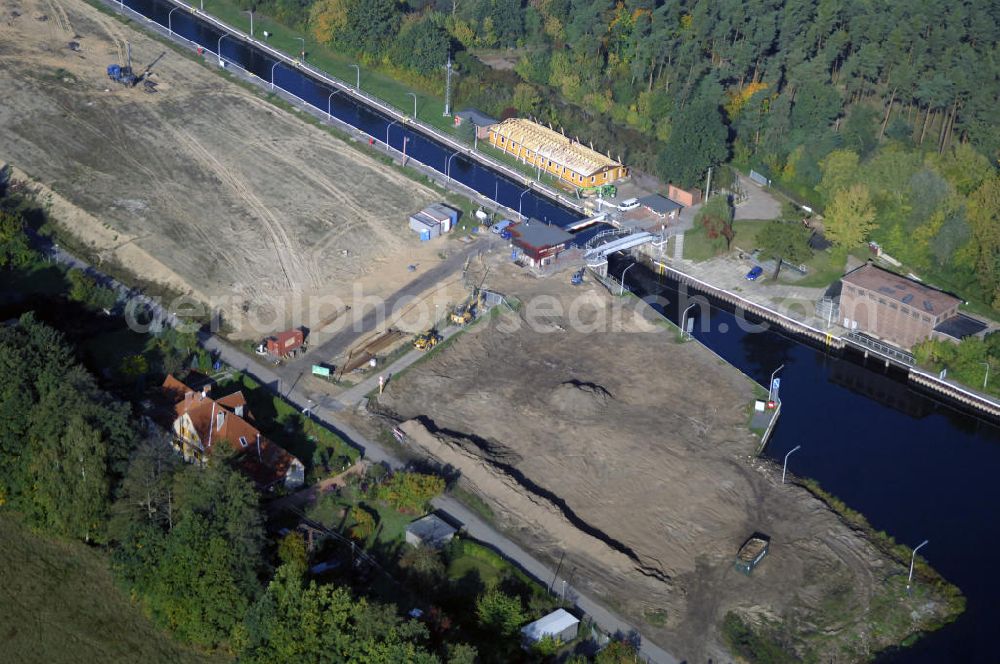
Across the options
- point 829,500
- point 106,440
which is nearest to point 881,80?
point 829,500

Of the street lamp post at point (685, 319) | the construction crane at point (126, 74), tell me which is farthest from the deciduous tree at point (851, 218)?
the construction crane at point (126, 74)

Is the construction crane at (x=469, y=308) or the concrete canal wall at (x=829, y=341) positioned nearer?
the concrete canal wall at (x=829, y=341)

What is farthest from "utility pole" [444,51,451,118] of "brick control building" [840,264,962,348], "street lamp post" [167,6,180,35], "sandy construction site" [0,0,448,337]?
"brick control building" [840,264,962,348]

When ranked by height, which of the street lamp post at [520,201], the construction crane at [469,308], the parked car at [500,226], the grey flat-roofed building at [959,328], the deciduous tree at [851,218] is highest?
the deciduous tree at [851,218]

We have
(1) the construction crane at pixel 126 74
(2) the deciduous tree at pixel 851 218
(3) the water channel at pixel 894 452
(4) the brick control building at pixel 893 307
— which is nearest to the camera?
(3) the water channel at pixel 894 452

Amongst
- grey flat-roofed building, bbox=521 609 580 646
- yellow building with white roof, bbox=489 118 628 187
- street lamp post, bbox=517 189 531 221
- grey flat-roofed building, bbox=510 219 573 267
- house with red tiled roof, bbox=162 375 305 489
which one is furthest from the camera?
yellow building with white roof, bbox=489 118 628 187

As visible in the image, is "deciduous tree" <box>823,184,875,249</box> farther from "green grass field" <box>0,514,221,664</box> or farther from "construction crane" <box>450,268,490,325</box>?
"green grass field" <box>0,514,221,664</box>

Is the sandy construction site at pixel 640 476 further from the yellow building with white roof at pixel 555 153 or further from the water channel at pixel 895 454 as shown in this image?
the yellow building with white roof at pixel 555 153

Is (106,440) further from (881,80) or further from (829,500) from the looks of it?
(881,80)
